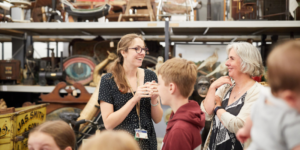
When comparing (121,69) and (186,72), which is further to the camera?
(121,69)

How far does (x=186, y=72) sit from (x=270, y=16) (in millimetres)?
2666

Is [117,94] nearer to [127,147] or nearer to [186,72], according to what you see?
[186,72]

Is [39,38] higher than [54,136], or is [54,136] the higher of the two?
[39,38]

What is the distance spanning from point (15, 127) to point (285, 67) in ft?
8.09

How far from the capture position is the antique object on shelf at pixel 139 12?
11.2 ft

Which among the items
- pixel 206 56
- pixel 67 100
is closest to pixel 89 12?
pixel 67 100

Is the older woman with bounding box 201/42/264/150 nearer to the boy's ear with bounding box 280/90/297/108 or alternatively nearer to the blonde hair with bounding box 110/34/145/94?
the blonde hair with bounding box 110/34/145/94

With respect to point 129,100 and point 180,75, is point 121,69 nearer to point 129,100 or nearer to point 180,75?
point 129,100

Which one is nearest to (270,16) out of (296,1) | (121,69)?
(296,1)

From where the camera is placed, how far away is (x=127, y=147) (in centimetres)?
55

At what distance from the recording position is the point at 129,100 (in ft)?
5.33

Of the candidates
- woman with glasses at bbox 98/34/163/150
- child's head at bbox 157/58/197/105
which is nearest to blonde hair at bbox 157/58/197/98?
child's head at bbox 157/58/197/105

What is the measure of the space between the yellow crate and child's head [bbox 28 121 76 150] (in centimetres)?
118

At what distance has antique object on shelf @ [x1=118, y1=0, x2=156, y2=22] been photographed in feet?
11.2
